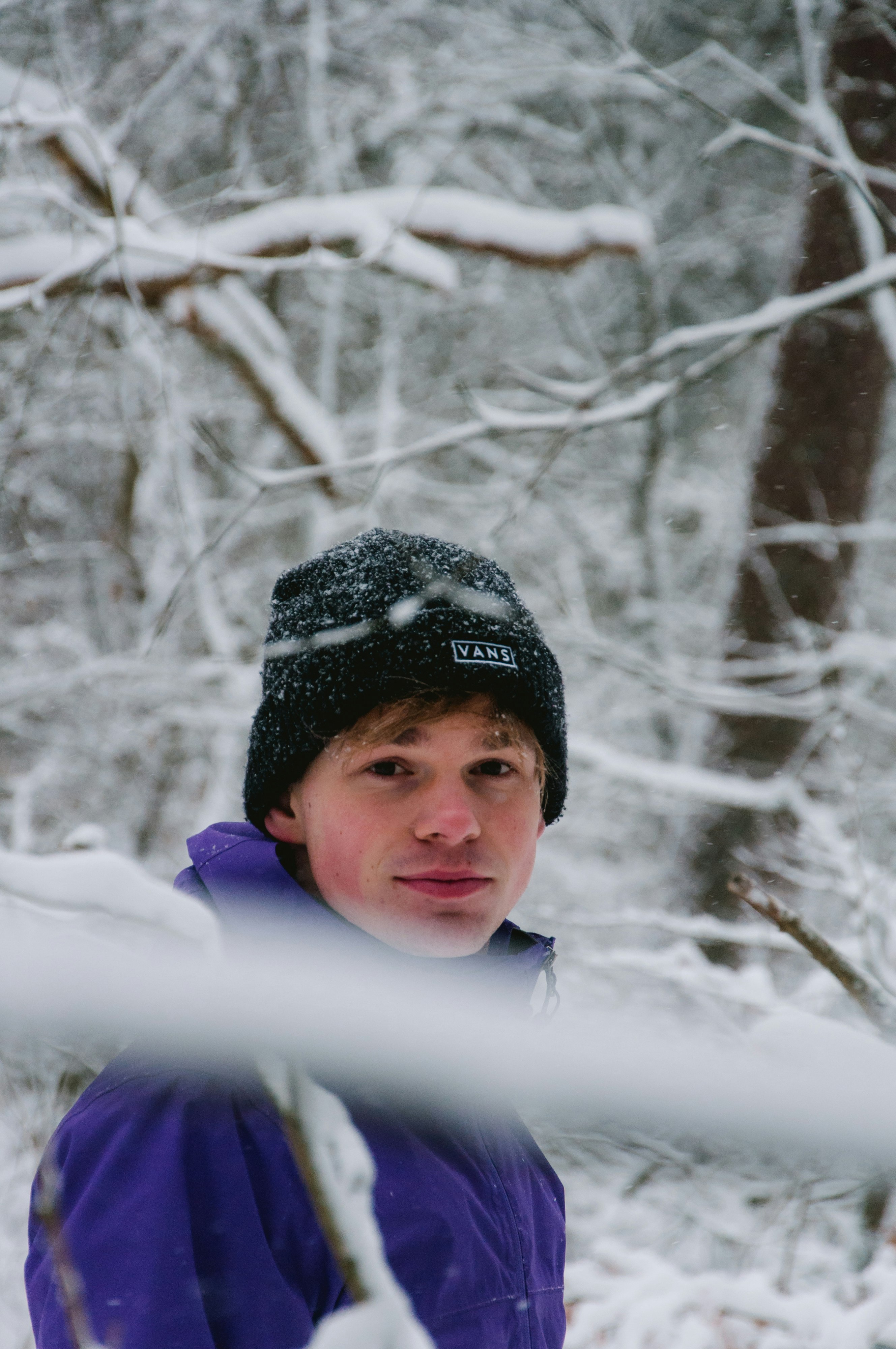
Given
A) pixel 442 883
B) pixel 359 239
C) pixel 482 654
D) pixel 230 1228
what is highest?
pixel 359 239

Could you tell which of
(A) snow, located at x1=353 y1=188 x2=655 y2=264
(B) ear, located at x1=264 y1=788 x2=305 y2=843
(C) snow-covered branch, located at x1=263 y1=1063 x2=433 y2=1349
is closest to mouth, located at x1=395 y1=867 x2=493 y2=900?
(B) ear, located at x1=264 y1=788 x2=305 y2=843

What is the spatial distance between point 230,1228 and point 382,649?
2.27 ft

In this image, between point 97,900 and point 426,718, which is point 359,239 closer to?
point 426,718

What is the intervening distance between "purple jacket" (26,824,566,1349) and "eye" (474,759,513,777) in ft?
1.02

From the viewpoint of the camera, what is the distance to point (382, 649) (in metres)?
1.30

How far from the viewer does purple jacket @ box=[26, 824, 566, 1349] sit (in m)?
0.76

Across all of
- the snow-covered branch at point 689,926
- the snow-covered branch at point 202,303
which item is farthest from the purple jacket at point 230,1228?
the snow-covered branch at point 202,303

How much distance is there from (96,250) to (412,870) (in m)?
2.62

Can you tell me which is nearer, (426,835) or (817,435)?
(426,835)

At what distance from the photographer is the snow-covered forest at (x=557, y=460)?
193 centimetres

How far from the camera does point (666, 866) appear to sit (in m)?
5.61

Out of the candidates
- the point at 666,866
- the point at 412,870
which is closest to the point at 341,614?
the point at 412,870

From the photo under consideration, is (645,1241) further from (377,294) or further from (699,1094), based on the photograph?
(377,294)

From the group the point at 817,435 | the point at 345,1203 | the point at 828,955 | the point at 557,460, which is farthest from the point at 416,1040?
the point at 557,460
